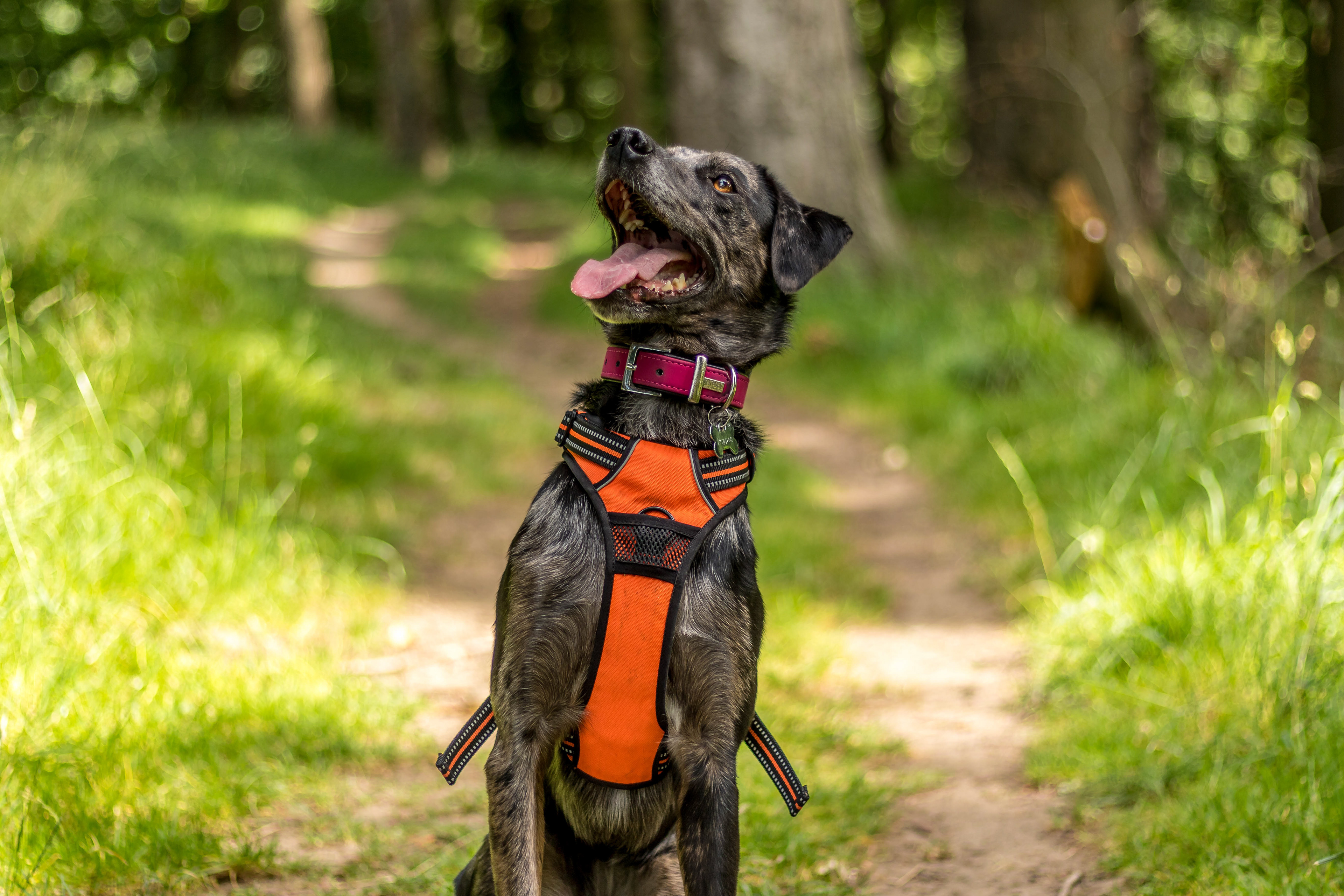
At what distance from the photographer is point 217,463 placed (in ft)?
16.4

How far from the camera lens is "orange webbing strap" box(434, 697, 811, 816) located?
8.86 feet

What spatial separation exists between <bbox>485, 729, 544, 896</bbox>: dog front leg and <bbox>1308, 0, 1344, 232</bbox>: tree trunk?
11.9m

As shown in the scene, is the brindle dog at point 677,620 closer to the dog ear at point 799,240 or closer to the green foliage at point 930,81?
the dog ear at point 799,240

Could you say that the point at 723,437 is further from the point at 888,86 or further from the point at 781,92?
the point at 888,86

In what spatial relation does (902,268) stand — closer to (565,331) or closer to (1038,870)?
(565,331)

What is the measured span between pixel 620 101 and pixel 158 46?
10.1 meters

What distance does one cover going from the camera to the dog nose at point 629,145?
9.38 feet

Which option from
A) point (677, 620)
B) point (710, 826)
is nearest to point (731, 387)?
point (677, 620)

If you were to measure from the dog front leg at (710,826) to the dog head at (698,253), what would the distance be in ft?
3.38

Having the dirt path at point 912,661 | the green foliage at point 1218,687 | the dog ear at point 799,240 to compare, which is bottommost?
the dirt path at point 912,661

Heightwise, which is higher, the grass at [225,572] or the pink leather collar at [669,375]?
the pink leather collar at [669,375]

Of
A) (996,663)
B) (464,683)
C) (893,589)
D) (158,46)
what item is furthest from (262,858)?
(158,46)

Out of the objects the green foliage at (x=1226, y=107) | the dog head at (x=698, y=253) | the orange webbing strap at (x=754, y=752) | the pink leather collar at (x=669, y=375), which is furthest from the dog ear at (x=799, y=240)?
the green foliage at (x=1226, y=107)

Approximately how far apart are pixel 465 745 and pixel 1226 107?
1962 centimetres
